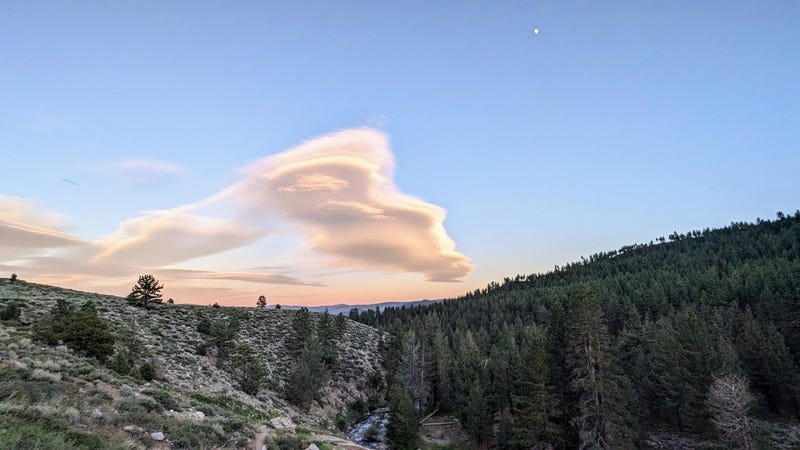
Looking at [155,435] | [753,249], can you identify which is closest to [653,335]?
[155,435]

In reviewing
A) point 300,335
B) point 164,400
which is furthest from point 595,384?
point 300,335

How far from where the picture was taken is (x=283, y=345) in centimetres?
7094

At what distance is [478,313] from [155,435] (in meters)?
132

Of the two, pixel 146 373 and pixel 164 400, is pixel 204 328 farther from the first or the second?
pixel 164 400

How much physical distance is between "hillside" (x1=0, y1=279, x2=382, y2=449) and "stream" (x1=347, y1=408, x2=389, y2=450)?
13.3 ft

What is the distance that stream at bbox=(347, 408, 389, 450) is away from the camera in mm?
48781

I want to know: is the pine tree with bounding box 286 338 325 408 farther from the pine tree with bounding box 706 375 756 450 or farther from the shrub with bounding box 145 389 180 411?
the pine tree with bounding box 706 375 756 450

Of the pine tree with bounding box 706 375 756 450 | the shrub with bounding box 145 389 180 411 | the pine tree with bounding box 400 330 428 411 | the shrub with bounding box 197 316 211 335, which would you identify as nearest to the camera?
the shrub with bounding box 145 389 180 411

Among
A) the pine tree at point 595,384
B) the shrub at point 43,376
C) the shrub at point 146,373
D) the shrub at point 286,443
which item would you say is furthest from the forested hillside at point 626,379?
the shrub at point 43,376

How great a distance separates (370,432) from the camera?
168ft

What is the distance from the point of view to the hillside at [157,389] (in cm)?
1303

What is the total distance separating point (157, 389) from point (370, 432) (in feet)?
112

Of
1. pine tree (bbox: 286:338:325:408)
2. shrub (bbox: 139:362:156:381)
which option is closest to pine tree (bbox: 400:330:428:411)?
pine tree (bbox: 286:338:325:408)

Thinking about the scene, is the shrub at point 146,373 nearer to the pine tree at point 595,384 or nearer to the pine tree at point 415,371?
the pine tree at point 595,384
